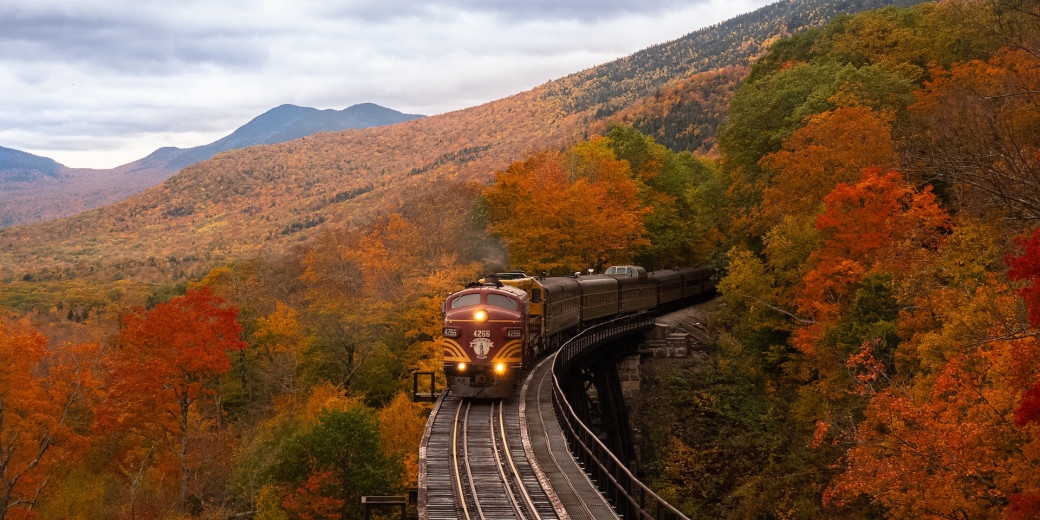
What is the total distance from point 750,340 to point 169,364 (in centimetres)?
3116

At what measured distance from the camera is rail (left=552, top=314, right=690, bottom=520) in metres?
15.6

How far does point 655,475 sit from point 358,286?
37.2 metres

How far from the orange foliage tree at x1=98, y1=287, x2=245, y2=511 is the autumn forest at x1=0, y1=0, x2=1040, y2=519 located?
Answer: 17 centimetres

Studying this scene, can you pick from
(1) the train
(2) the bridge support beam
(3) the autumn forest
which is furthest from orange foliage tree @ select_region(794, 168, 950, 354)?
(1) the train

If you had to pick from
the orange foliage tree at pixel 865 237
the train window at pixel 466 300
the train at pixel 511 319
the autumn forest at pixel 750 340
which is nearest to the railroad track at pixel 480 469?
the train at pixel 511 319

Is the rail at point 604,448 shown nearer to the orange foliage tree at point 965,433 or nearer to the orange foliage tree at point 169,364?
the orange foliage tree at point 965,433

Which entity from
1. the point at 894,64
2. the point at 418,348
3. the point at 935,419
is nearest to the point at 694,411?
the point at 418,348

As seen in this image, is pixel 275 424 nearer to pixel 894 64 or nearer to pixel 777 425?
pixel 777 425

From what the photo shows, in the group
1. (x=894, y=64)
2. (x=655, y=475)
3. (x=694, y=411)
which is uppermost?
(x=894, y=64)

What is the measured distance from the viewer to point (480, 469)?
64.6ft

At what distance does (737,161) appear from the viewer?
5197cm

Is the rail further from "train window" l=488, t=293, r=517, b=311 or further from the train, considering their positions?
"train window" l=488, t=293, r=517, b=311

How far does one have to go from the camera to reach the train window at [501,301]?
26.9 metres

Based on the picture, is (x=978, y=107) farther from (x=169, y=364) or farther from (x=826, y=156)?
(x=169, y=364)
